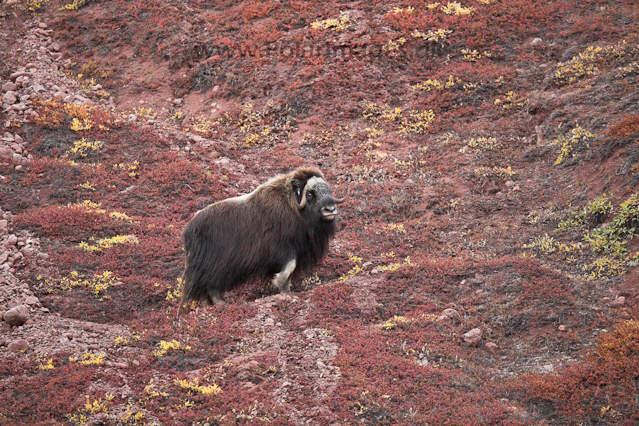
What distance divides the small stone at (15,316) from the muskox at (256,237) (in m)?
2.63

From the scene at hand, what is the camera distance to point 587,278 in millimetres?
9180

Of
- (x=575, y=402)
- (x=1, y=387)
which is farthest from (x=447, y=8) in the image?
(x=1, y=387)

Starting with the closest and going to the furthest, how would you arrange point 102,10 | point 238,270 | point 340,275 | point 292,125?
point 238,270 → point 340,275 → point 292,125 → point 102,10

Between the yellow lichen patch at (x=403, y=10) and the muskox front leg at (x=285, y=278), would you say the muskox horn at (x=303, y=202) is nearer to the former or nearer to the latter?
the muskox front leg at (x=285, y=278)

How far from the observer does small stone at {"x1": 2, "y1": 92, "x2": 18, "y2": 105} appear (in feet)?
56.9

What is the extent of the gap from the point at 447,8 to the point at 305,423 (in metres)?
17.8

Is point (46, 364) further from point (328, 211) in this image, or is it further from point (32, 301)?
point (328, 211)

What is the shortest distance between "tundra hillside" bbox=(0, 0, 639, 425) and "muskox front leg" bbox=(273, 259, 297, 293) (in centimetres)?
49

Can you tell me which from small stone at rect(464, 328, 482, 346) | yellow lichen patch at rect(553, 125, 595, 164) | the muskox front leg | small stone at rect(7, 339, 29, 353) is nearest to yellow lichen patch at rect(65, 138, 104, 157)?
the muskox front leg

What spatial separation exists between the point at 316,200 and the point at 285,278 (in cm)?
150

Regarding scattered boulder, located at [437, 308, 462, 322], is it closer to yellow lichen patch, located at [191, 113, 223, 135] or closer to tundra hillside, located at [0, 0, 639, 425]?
tundra hillside, located at [0, 0, 639, 425]

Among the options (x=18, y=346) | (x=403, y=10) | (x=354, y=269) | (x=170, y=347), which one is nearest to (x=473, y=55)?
(x=403, y=10)

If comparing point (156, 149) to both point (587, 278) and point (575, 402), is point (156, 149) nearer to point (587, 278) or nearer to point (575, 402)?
point (587, 278)

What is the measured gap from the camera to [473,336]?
802 centimetres
